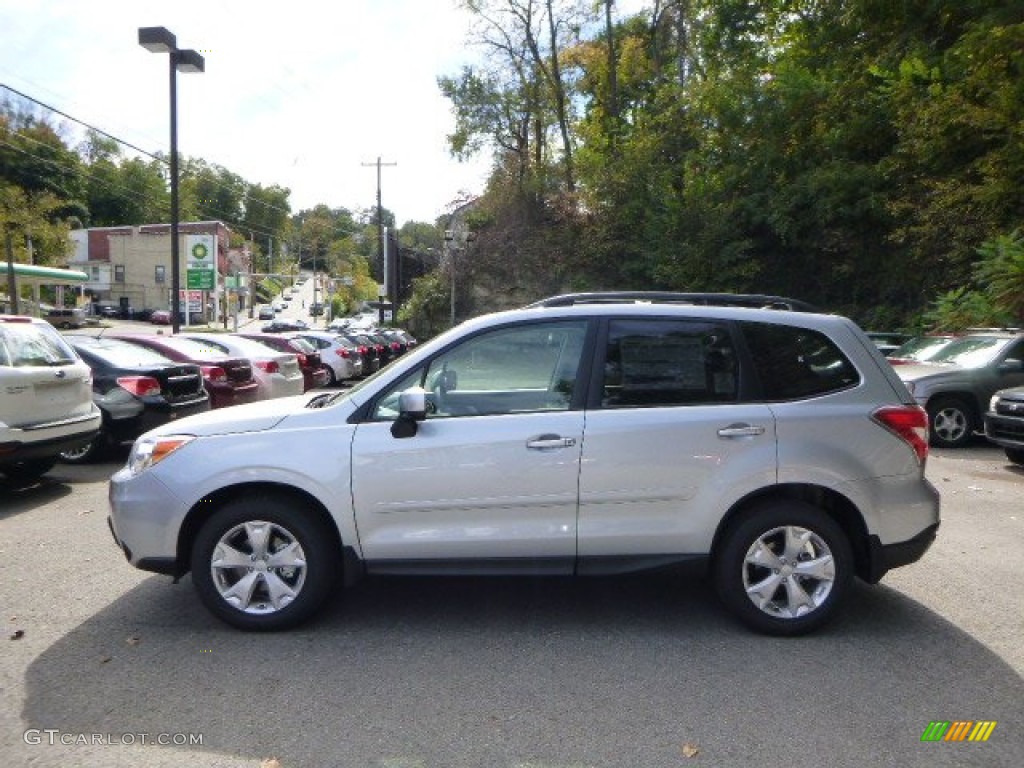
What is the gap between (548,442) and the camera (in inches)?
170

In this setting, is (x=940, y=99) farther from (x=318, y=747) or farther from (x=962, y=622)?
(x=318, y=747)

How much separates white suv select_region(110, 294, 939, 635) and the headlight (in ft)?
0.05

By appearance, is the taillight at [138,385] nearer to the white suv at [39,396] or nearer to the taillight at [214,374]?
the white suv at [39,396]

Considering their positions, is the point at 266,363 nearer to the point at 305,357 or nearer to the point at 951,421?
the point at 305,357

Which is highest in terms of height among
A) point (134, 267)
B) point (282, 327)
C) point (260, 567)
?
point (134, 267)

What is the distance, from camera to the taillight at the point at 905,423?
14.6ft

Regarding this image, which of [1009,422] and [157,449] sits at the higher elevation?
[157,449]

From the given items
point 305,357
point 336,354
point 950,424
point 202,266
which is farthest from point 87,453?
point 202,266

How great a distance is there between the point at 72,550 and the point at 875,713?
217 inches

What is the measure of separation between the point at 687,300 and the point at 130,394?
286 inches

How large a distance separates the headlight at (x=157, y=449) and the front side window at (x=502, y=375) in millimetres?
1109

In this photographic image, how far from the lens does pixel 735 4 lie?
2819cm

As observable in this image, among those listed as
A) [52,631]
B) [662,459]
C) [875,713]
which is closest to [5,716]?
[52,631]

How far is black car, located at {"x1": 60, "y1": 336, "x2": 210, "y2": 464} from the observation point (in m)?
9.52
